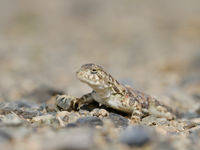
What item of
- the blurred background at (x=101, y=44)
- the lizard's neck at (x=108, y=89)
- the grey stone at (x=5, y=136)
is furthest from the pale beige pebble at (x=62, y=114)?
the blurred background at (x=101, y=44)

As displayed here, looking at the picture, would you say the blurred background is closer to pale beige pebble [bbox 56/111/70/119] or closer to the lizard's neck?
the lizard's neck

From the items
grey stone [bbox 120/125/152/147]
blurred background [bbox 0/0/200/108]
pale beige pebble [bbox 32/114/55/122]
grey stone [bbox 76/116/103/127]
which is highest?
blurred background [bbox 0/0/200/108]

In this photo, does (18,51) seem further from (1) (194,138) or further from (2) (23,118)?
(1) (194,138)

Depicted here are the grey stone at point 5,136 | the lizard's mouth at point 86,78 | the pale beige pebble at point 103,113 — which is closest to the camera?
the grey stone at point 5,136

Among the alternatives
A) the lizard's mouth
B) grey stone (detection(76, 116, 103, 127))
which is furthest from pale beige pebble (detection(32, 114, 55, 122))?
the lizard's mouth

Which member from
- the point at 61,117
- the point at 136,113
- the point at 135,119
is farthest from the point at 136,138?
the point at 136,113

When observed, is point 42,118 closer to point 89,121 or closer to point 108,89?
point 89,121

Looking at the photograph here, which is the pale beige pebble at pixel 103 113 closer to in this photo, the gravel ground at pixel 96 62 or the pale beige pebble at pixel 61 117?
the gravel ground at pixel 96 62
